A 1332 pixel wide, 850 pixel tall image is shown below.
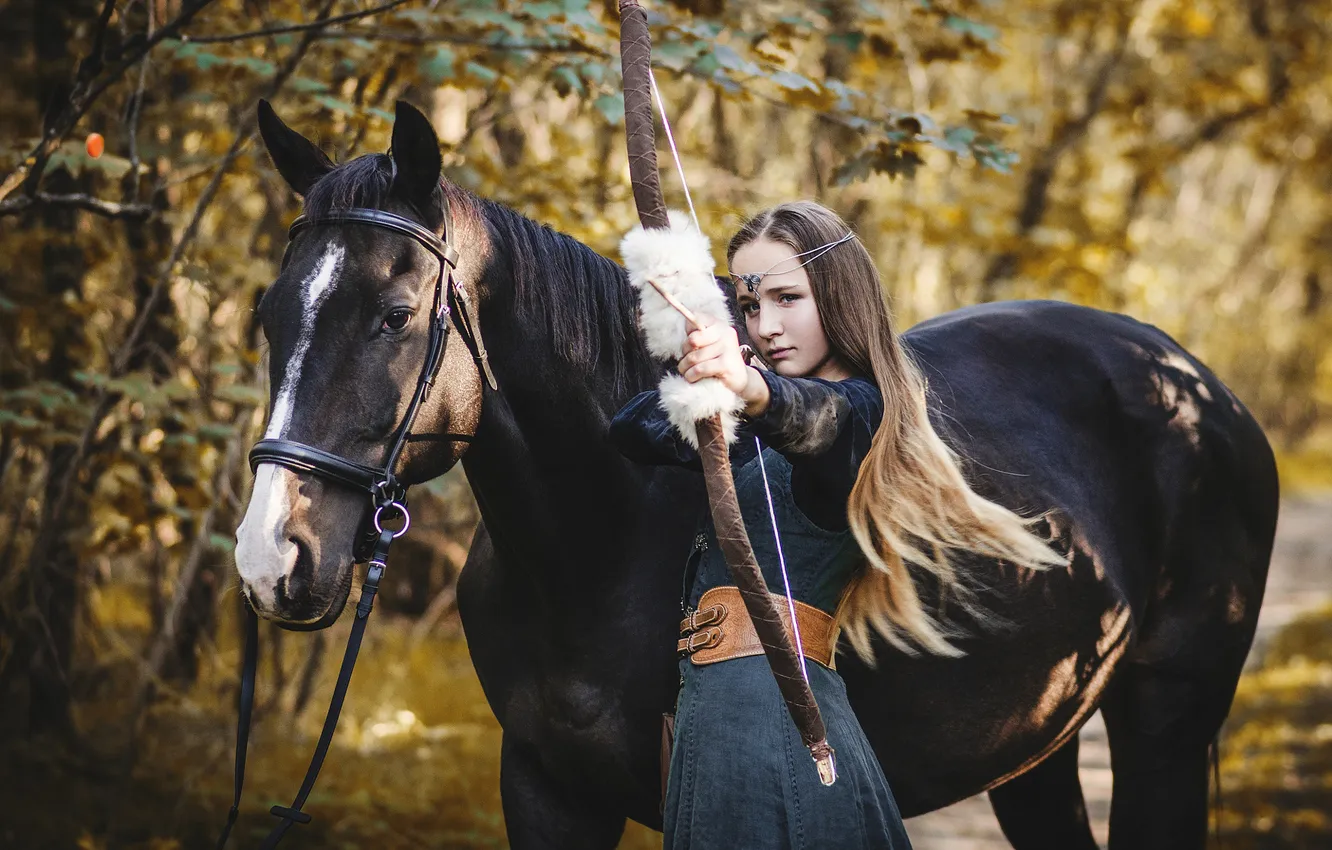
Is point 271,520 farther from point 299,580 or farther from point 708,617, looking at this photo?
point 708,617

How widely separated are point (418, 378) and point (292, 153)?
0.64 metres

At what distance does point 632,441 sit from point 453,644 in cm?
549

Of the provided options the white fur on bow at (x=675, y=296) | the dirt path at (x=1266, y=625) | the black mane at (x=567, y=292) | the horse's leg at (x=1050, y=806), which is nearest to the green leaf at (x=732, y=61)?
the black mane at (x=567, y=292)

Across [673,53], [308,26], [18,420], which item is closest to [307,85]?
[308,26]

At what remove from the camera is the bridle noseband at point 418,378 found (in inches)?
75.8

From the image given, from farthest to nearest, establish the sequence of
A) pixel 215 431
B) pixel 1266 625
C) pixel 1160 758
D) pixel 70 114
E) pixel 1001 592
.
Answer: pixel 1266 625 → pixel 215 431 → pixel 1160 758 → pixel 70 114 → pixel 1001 592

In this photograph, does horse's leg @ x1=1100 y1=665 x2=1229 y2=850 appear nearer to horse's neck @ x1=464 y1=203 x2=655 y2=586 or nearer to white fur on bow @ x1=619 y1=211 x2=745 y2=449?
horse's neck @ x1=464 y1=203 x2=655 y2=586

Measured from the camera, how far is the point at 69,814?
418 cm

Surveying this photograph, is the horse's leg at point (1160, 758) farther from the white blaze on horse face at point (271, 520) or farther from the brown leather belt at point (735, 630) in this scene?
the white blaze on horse face at point (271, 520)

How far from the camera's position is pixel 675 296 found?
1.80m

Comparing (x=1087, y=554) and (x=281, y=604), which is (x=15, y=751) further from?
(x=1087, y=554)

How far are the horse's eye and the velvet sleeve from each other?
69 centimetres

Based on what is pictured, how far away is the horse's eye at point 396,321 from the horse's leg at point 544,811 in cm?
106

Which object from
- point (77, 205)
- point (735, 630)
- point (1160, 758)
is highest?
point (77, 205)
